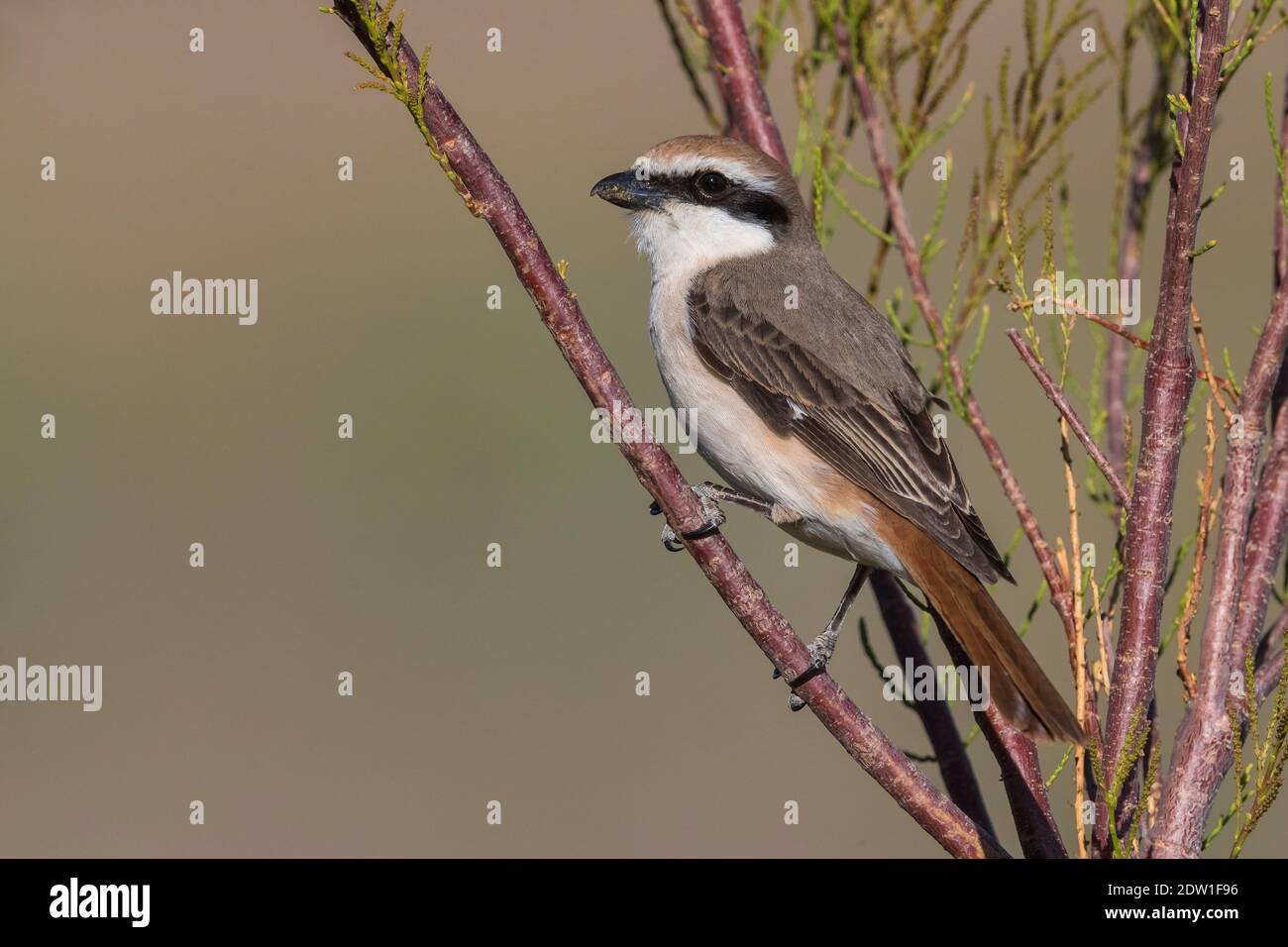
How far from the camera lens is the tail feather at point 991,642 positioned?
2908 millimetres

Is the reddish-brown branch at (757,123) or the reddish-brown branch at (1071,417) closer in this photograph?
the reddish-brown branch at (1071,417)

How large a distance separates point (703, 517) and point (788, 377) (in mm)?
1468

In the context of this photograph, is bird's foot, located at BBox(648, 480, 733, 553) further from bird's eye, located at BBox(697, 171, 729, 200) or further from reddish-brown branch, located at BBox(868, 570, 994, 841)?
bird's eye, located at BBox(697, 171, 729, 200)

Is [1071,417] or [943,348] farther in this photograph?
[943,348]

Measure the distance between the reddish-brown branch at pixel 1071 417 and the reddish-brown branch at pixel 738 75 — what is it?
1.29 meters

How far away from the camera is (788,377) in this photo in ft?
13.5

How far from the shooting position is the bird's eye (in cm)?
430

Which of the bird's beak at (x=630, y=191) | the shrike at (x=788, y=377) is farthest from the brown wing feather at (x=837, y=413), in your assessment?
the bird's beak at (x=630, y=191)

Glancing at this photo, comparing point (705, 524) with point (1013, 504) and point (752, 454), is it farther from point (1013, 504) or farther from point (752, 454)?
point (752, 454)

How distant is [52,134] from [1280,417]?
12887mm

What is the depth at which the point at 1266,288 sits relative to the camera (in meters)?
11.5

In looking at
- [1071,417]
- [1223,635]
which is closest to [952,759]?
[1223,635]

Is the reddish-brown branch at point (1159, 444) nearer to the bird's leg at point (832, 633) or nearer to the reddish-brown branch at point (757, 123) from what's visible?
the reddish-brown branch at point (757, 123)

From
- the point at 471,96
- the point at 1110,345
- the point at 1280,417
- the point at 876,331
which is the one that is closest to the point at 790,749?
→ the point at 876,331
